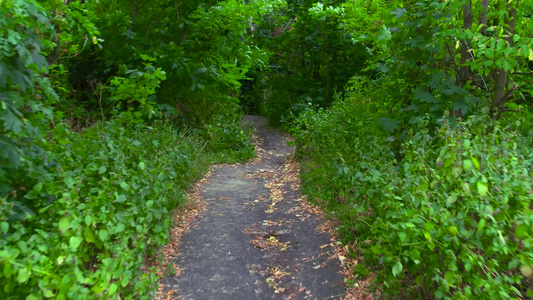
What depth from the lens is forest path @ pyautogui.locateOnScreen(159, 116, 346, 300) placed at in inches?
160

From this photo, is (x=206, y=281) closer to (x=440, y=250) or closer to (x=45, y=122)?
(x=45, y=122)

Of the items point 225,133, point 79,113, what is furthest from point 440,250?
point 225,133

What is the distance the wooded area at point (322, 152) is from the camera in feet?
7.99

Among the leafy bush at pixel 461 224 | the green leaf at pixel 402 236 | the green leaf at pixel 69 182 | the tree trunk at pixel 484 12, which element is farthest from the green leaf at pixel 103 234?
the tree trunk at pixel 484 12

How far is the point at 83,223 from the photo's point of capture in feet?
10.0

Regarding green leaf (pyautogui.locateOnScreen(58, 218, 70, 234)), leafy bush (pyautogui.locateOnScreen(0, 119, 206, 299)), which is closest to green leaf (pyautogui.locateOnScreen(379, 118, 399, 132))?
leafy bush (pyautogui.locateOnScreen(0, 119, 206, 299))

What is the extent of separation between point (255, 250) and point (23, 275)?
121 inches

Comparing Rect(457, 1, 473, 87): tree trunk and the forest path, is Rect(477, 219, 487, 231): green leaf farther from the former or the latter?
Rect(457, 1, 473, 87): tree trunk

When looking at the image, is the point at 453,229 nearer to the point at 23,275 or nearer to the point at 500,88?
the point at 23,275

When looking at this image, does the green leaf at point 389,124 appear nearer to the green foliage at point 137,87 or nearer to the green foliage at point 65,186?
the green foliage at point 65,186

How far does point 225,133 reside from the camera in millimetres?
11766

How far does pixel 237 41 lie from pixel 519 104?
6.41 meters

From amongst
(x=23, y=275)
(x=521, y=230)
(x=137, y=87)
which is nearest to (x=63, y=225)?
(x=23, y=275)

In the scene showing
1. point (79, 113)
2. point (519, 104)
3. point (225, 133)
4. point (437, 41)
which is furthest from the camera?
point (225, 133)
